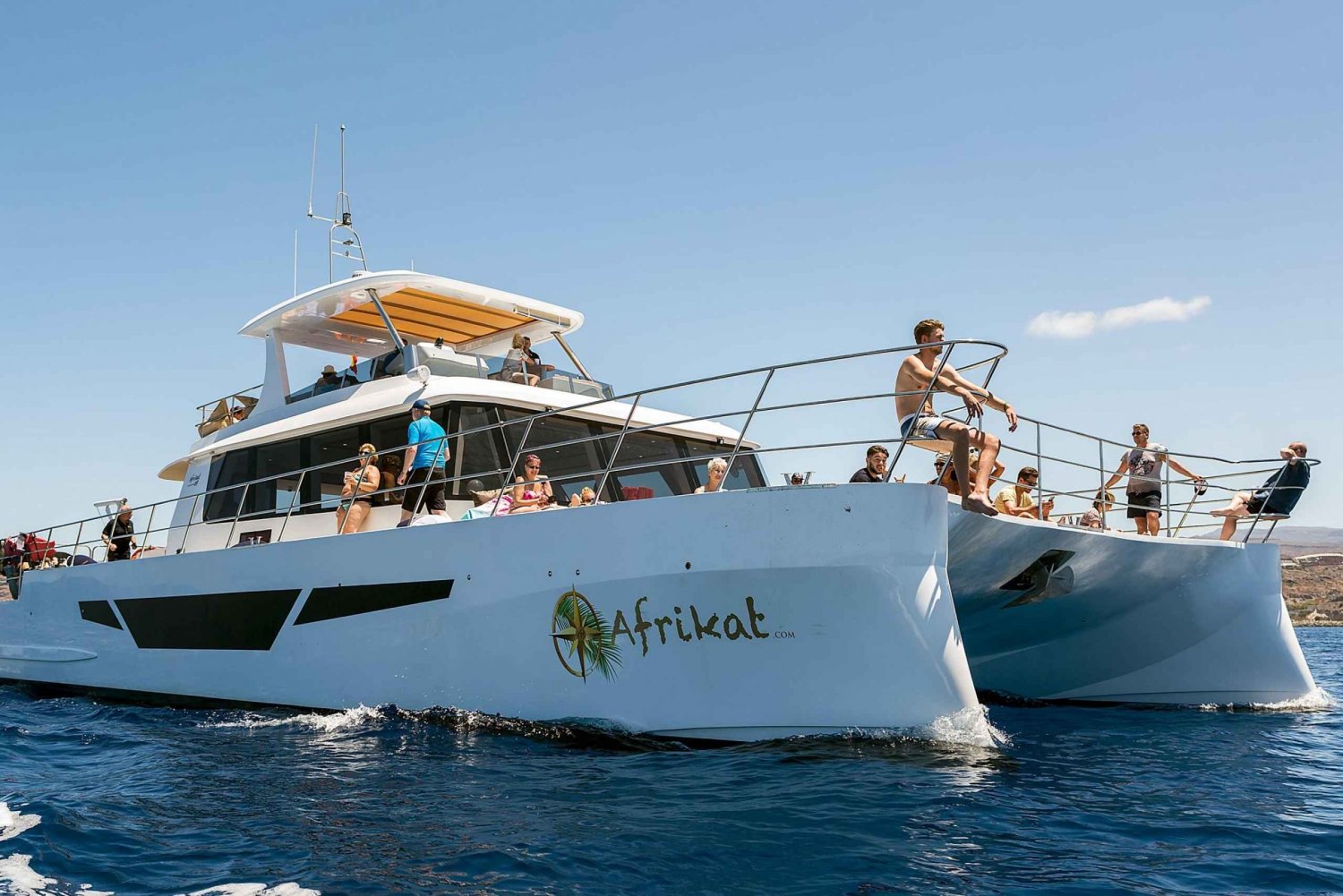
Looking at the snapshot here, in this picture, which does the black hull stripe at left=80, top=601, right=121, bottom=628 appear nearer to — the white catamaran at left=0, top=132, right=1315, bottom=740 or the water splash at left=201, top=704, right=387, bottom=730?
the white catamaran at left=0, top=132, right=1315, bottom=740

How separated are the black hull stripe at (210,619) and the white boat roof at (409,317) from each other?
3059 millimetres

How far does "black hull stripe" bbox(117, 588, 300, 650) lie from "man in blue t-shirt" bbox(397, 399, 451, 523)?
4.72ft

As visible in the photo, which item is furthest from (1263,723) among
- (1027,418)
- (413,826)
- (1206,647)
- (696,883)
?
(413,826)

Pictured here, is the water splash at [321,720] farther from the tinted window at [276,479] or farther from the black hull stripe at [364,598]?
the tinted window at [276,479]

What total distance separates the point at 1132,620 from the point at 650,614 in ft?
15.6

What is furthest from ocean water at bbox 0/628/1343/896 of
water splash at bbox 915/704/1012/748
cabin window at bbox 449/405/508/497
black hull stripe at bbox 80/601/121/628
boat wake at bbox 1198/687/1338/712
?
black hull stripe at bbox 80/601/121/628

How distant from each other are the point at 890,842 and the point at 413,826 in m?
2.28

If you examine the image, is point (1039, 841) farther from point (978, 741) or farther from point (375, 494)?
point (375, 494)

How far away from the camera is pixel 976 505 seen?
21.6 ft

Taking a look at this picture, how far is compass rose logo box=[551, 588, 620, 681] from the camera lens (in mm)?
6684

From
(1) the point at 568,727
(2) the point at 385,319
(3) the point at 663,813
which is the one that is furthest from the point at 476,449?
(3) the point at 663,813

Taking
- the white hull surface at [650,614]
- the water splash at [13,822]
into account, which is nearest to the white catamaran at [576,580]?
the white hull surface at [650,614]

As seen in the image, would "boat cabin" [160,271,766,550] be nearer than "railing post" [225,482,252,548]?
Yes

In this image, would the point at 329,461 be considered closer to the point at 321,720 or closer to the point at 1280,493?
the point at 321,720
